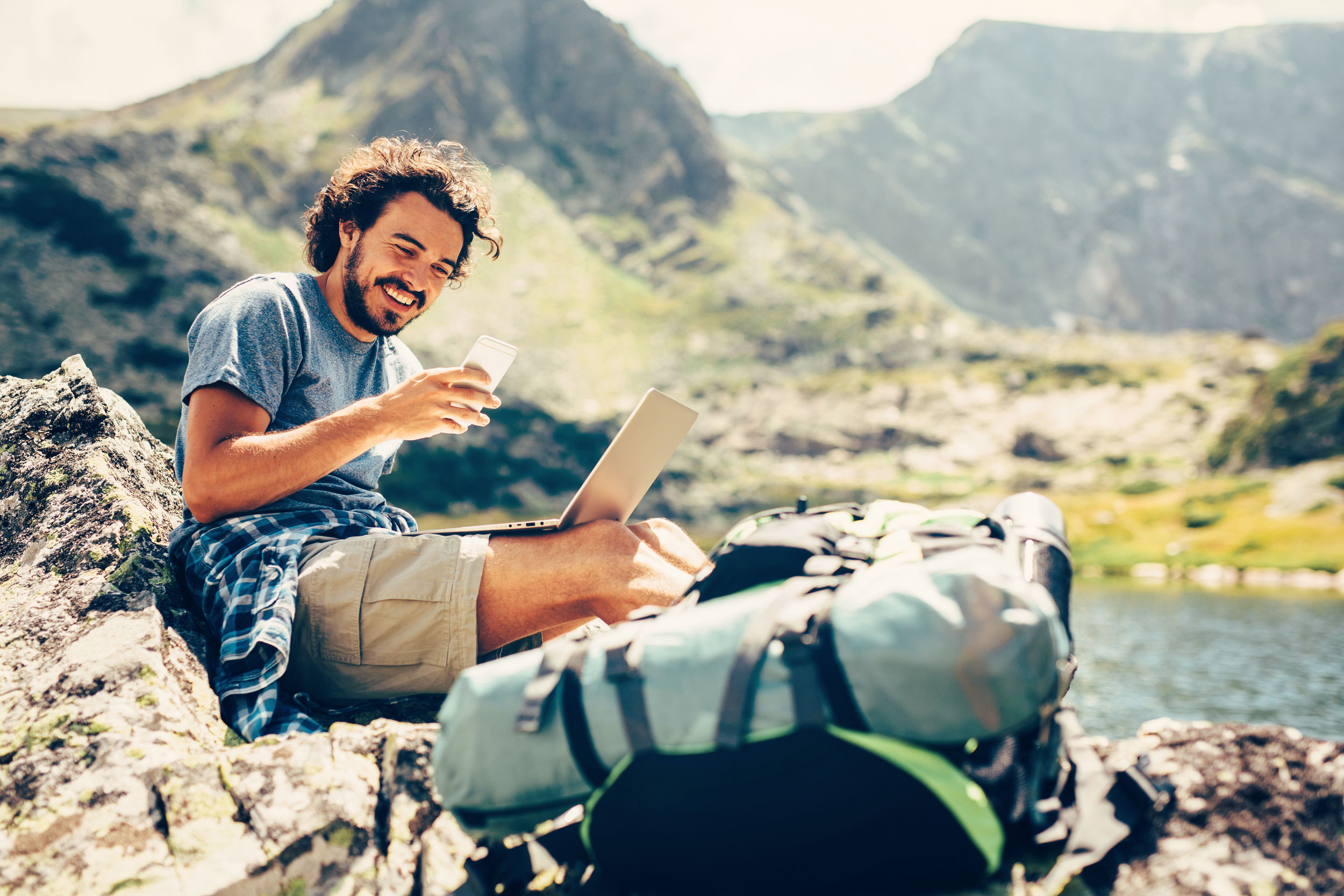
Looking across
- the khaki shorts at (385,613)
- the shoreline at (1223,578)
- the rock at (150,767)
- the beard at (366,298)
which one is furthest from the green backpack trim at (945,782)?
the shoreline at (1223,578)

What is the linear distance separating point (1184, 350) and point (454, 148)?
13278 cm

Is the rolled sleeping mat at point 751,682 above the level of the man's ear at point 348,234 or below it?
below

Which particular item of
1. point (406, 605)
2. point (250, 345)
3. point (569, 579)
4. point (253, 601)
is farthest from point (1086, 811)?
point (250, 345)

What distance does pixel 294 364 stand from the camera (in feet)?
11.7

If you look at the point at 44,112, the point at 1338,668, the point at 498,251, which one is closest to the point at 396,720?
the point at 498,251

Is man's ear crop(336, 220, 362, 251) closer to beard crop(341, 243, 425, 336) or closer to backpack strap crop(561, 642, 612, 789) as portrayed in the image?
beard crop(341, 243, 425, 336)

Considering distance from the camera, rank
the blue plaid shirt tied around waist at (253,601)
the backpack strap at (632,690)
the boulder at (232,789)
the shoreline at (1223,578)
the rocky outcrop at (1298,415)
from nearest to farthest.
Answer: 1. the backpack strap at (632,690)
2. the boulder at (232,789)
3. the blue plaid shirt tied around waist at (253,601)
4. the shoreline at (1223,578)
5. the rocky outcrop at (1298,415)

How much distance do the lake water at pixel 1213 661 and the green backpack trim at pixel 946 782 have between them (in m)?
19.1

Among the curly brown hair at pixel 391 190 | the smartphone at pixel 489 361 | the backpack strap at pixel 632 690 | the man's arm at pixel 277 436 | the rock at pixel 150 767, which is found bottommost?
the rock at pixel 150 767

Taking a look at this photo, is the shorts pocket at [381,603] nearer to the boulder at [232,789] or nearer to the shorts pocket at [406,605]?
the shorts pocket at [406,605]

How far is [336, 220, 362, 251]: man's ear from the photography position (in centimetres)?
411

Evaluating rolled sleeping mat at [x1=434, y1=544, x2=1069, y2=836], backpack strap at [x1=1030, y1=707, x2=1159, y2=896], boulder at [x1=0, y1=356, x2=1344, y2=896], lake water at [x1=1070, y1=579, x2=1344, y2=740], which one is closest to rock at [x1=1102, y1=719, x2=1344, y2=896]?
boulder at [x1=0, y1=356, x2=1344, y2=896]

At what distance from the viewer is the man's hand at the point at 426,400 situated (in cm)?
325

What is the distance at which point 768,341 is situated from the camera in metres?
125
